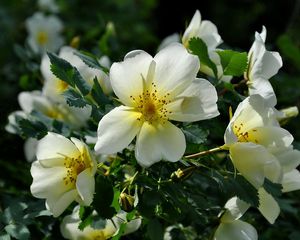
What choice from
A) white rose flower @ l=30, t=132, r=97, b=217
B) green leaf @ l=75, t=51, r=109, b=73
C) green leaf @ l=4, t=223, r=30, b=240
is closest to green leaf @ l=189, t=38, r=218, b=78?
green leaf @ l=75, t=51, r=109, b=73

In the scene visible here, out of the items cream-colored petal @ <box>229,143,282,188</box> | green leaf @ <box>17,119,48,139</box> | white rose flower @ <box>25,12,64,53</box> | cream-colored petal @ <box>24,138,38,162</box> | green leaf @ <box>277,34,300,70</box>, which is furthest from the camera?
white rose flower @ <box>25,12,64,53</box>

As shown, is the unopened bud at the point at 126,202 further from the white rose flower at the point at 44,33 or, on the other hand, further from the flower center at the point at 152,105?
the white rose flower at the point at 44,33

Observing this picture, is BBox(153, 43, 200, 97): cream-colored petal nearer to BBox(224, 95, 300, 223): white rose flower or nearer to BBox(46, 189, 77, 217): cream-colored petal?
BBox(224, 95, 300, 223): white rose flower

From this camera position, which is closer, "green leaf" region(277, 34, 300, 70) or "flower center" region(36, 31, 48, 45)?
"green leaf" region(277, 34, 300, 70)

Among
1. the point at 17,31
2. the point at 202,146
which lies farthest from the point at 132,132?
the point at 17,31

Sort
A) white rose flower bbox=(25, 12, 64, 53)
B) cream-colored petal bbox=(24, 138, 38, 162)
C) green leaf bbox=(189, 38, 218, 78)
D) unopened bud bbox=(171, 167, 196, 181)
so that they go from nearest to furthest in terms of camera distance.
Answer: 1. unopened bud bbox=(171, 167, 196, 181)
2. green leaf bbox=(189, 38, 218, 78)
3. cream-colored petal bbox=(24, 138, 38, 162)
4. white rose flower bbox=(25, 12, 64, 53)

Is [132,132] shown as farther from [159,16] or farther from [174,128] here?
[159,16]
